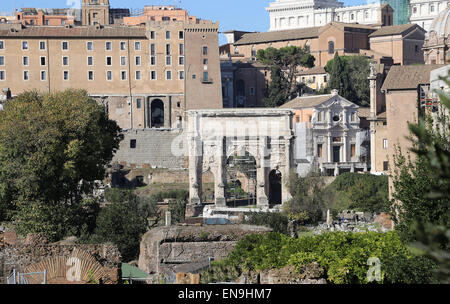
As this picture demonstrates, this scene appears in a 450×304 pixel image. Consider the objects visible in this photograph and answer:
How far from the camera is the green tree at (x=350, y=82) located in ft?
204

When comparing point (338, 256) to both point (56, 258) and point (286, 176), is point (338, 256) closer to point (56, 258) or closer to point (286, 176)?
point (56, 258)

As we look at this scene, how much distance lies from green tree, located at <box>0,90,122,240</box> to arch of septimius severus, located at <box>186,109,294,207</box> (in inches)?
427

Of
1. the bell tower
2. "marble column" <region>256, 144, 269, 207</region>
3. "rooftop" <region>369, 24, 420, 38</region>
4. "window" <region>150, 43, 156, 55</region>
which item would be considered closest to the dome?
"marble column" <region>256, 144, 269, 207</region>

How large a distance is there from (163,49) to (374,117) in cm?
1931

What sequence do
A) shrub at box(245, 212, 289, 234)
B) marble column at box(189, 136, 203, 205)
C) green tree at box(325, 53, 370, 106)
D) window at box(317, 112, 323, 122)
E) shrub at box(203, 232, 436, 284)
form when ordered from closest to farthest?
shrub at box(203, 232, 436, 284) < shrub at box(245, 212, 289, 234) < marble column at box(189, 136, 203, 205) < window at box(317, 112, 323, 122) < green tree at box(325, 53, 370, 106)

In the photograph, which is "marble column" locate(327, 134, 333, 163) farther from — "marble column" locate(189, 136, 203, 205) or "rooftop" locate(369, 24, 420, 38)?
"rooftop" locate(369, 24, 420, 38)

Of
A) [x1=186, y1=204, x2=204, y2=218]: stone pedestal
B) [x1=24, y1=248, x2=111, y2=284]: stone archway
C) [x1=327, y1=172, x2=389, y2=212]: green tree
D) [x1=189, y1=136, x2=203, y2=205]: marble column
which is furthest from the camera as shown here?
[x1=189, y1=136, x2=203, y2=205]: marble column

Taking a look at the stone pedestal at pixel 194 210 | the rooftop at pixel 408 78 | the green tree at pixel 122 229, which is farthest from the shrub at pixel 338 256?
the stone pedestal at pixel 194 210

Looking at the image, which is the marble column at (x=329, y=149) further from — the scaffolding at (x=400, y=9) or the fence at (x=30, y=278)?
the scaffolding at (x=400, y=9)

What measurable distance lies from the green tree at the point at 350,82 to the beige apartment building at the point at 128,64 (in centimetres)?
825

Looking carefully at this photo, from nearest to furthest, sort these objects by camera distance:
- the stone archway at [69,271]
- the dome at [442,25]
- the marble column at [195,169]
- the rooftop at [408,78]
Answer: the stone archway at [69,271] → the rooftop at [408,78] → the dome at [442,25] → the marble column at [195,169]

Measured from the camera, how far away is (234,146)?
46094 mm

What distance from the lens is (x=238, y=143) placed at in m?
46.0

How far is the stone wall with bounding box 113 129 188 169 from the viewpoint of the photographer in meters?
58.1
